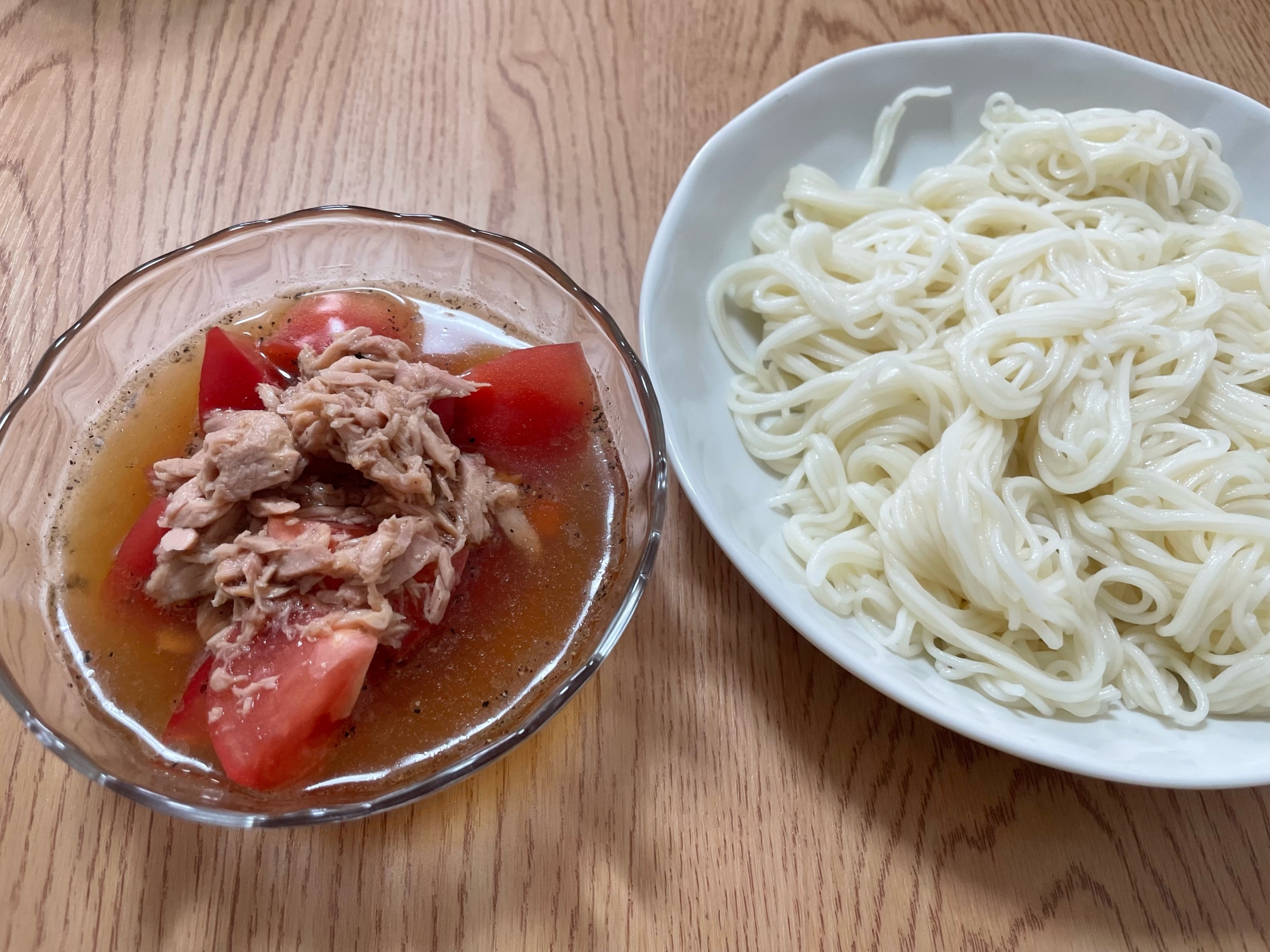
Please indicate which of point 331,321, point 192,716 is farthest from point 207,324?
point 192,716

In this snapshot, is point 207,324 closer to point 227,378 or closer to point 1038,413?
point 227,378

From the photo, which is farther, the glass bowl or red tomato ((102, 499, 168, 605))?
red tomato ((102, 499, 168, 605))

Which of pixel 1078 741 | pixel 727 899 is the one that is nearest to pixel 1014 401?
pixel 1078 741

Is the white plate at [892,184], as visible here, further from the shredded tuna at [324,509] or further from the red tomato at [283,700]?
the red tomato at [283,700]

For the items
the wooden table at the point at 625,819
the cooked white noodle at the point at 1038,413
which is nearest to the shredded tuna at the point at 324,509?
the wooden table at the point at 625,819

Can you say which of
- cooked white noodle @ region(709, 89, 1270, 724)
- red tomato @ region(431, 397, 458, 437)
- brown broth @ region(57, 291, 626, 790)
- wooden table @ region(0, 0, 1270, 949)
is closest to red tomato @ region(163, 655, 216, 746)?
brown broth @ region(57, 291, 626, 790)

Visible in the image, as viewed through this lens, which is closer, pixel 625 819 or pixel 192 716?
pixel 192 716

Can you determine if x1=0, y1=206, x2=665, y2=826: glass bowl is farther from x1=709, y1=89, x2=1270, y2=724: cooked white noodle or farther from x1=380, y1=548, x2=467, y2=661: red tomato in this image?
x1=709, y1=89, x2=1270, y2=724: cooked white noodle

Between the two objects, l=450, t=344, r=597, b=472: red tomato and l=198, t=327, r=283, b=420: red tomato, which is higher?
l=198, t=327, r=283, b=420: red tomato
